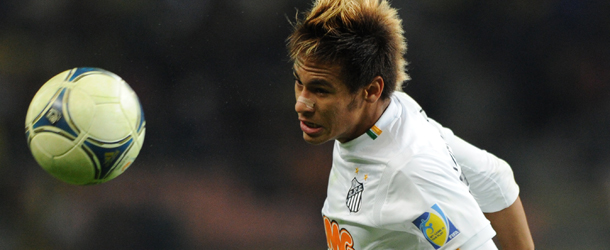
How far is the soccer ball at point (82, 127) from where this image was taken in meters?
2.19

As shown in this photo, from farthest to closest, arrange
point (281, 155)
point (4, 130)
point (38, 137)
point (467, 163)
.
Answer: point (281, 155) < point (4, 130) < point (467, 163) < point (38, 137)

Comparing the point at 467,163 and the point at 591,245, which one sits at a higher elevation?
the point at 467,163

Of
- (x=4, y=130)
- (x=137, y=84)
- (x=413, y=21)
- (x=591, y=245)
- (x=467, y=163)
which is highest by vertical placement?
(x=413, y=21)

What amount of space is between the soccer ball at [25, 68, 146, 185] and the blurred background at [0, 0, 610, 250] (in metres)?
2.45

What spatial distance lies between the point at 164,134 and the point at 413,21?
8.72 feet

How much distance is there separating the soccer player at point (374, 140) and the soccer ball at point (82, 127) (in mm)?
772

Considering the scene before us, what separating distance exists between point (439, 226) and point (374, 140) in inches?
20.3

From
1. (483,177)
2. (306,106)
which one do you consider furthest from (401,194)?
(483,177)

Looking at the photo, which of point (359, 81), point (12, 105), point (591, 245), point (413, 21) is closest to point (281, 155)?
point (413, 21)

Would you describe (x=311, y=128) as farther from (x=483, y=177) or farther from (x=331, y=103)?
(x=483, y=177)

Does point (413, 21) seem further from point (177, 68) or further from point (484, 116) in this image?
point (177, 68)

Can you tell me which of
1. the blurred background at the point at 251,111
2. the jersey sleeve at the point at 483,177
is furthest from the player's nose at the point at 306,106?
the blurred background at the point at 251,111

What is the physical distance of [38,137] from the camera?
223cm

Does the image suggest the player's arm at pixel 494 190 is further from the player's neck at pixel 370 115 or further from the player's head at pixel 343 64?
the player's head at pixel 343 64
